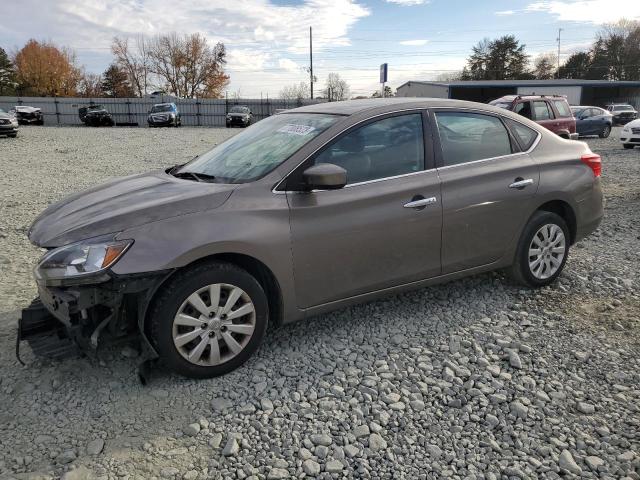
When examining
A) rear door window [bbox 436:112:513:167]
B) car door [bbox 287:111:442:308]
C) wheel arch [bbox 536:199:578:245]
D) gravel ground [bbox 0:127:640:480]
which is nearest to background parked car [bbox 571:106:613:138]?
wheel arch [bbox 536:199:578:245]

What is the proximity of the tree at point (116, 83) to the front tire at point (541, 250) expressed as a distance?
260ft

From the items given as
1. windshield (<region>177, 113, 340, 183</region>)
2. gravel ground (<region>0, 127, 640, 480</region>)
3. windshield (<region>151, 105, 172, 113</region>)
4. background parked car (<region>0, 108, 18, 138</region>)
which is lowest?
gravel ground (<region>0, 127, 640, 480</region>)

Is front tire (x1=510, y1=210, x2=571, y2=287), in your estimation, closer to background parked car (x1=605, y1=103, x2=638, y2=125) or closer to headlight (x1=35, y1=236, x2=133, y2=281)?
headlight (x1=35, y1=236, x2=133, y2=281)

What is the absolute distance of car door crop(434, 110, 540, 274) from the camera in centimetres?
399

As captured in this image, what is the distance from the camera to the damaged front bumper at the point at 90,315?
2.94 m

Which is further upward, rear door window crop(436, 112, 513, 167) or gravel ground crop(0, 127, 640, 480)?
rear door window crop(436, 112, 513, 167)

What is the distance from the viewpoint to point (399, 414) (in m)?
2.95

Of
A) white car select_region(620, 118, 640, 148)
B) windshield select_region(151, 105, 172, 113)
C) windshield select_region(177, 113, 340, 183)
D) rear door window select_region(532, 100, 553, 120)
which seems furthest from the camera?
windshield select_region(151, 105, 172, 113)

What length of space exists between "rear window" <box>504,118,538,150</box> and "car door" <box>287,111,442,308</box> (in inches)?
38.8

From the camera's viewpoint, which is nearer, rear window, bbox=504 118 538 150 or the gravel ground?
the gravel ground

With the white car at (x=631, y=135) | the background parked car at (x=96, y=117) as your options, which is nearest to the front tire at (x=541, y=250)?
the white car at (x=631, y=135)

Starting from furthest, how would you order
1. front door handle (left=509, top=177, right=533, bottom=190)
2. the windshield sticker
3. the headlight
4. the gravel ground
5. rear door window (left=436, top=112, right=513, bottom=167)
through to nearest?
front door handle (left=509, top=177, right=533, bottom=190)
rear door window (left=436, top=112, right=513, bottom=167)
the windshield sticker
the headlight
the gravel ground

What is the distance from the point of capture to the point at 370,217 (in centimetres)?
360

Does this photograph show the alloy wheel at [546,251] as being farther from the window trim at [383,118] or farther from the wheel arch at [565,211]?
the window trim at [383,118]
